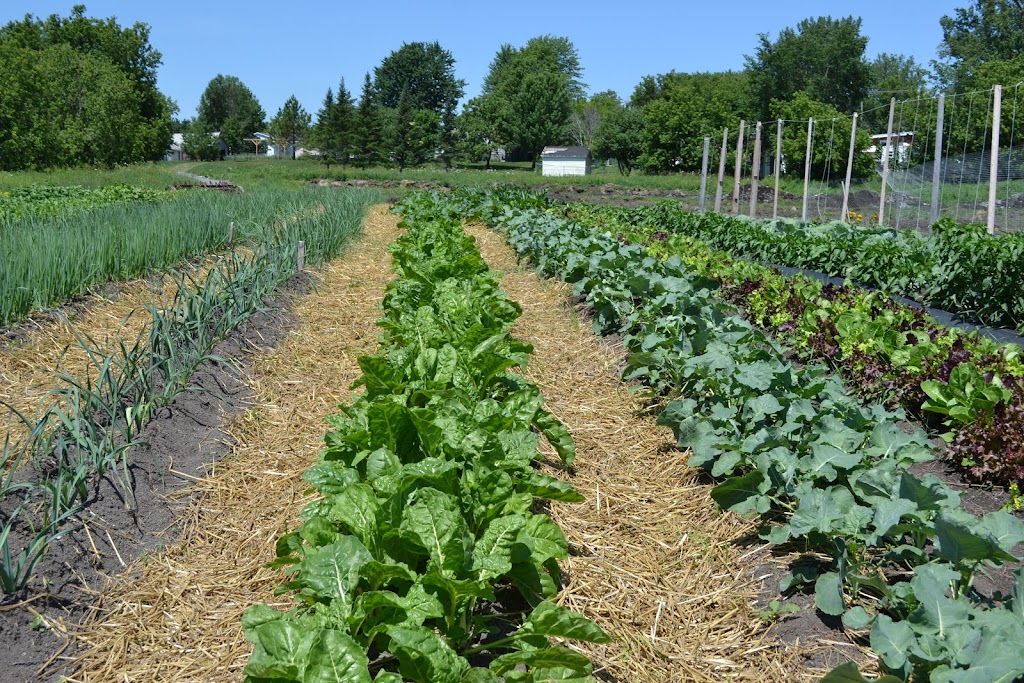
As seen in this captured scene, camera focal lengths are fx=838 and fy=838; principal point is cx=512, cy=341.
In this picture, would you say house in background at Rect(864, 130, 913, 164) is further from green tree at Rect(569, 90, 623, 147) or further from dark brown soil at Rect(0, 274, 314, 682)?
green tree at Rect(569, 90, 623, 147)

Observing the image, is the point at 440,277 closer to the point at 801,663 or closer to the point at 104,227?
the point at 104,227

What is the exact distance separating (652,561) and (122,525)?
6.89 feet

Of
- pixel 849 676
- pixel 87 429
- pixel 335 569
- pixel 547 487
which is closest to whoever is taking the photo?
pixel 849 676

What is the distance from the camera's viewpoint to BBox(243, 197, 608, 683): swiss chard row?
2.11 metres

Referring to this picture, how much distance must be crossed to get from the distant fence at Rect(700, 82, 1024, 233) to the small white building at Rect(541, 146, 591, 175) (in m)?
10.8

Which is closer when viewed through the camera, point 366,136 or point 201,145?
point 366,136

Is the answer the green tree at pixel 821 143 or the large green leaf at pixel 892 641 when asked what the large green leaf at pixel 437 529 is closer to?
the large green leaf at pixel 892 641

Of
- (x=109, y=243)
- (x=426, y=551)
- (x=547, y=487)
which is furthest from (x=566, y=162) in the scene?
(x=426, y=551)

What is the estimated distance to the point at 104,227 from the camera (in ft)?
25.5

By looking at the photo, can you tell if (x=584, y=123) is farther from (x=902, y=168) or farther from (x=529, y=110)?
(x=902, y=168)

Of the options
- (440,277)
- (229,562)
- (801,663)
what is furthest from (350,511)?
(440,277)

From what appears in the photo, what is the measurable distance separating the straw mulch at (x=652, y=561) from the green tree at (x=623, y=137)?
6327cm

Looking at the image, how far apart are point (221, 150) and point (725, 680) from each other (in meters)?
93.3

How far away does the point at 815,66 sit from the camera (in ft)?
193
